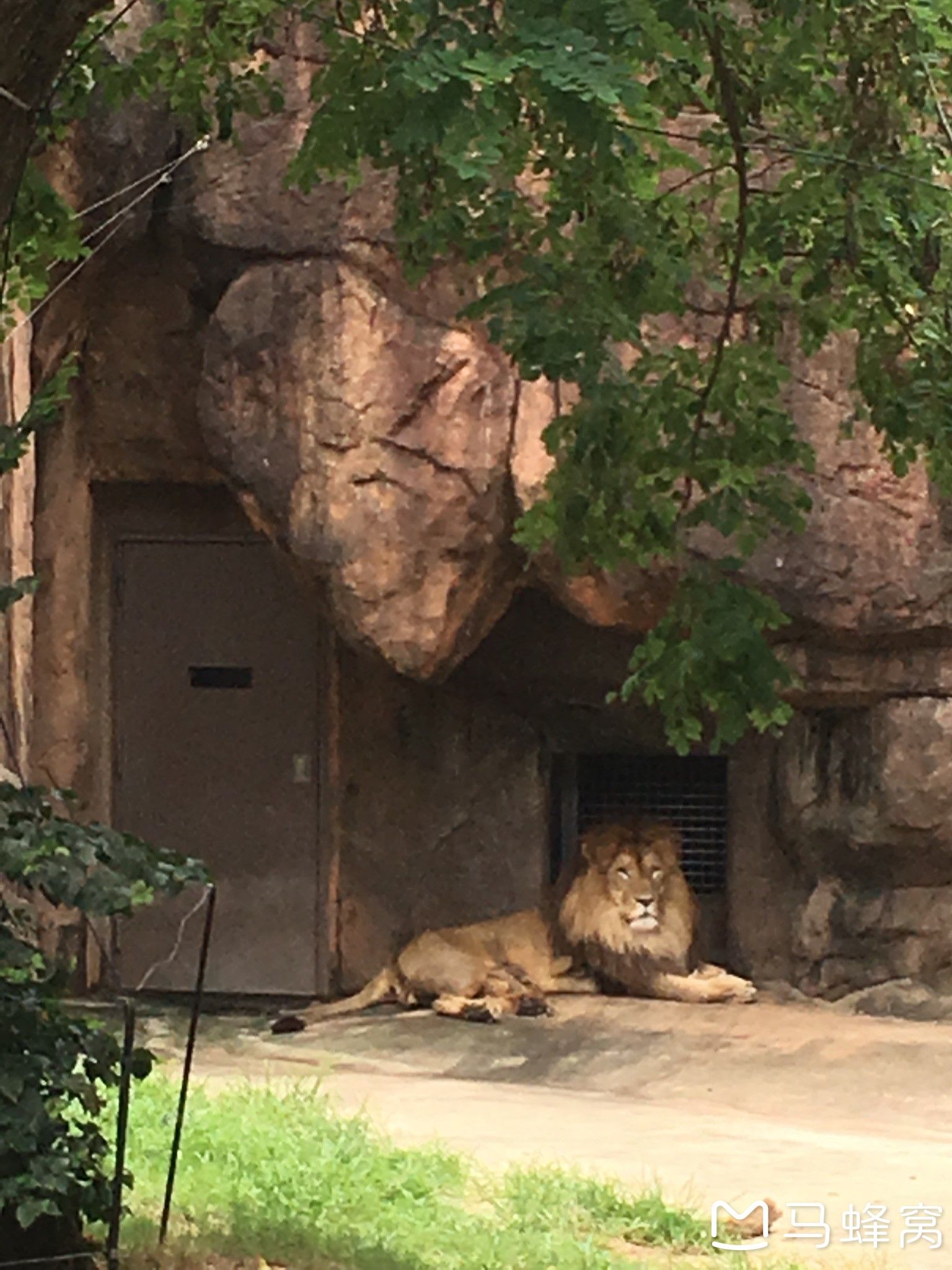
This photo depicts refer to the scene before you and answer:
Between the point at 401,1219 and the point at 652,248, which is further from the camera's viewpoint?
the point at 401,1219

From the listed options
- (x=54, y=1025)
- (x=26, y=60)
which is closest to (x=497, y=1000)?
(x=54, y=1025)

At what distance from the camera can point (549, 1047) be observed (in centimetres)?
704

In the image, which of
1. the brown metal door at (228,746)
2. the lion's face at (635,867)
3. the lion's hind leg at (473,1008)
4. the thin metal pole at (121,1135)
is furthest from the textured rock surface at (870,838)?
the thin metal pole at (121,1135)

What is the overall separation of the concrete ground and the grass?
25 centimetres

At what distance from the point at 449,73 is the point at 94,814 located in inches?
248

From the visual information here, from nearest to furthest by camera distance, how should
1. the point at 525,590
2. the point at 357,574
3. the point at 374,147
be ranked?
the point at 374,147
the point at 357,574
the point at 525,590

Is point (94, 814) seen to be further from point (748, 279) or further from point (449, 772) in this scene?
point (748, 279)

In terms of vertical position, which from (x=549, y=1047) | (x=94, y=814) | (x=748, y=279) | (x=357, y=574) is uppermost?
(x=748, y=279)

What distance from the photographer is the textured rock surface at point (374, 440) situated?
697 cm

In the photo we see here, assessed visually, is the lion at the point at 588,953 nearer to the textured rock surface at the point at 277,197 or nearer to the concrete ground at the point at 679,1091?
the concrete ground at the point at 679,1091

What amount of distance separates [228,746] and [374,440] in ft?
7.22

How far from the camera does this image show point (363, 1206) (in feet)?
12.8

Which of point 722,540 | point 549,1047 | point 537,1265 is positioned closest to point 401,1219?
point 537,1265

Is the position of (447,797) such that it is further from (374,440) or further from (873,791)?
(374,440)
